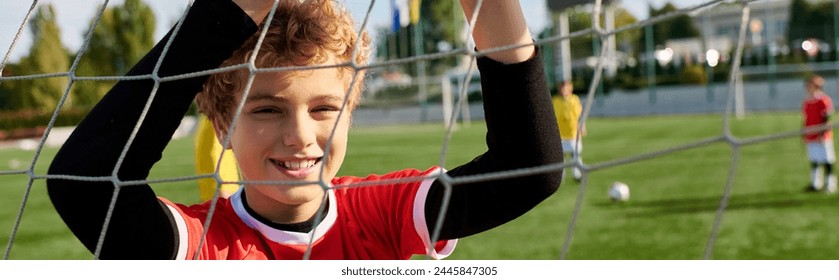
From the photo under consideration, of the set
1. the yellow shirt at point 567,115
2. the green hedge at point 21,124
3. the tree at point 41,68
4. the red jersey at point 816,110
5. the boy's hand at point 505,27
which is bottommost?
the boy's hand at point 505,27

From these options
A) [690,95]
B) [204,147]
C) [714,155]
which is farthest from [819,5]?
[204,147]

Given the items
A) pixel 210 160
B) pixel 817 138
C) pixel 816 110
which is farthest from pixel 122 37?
pixel 210 160

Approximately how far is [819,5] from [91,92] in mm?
12028

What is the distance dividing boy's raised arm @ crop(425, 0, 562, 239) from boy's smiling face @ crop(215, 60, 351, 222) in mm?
129

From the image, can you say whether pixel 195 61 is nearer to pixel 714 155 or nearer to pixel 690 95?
pixel 714 155

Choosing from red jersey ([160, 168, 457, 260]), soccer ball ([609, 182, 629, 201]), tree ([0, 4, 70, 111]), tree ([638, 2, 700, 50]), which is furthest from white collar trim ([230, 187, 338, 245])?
tree ([638, 2, 700, 50])

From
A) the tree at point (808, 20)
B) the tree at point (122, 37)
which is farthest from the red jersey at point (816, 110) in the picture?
the tree at point (122, 37)

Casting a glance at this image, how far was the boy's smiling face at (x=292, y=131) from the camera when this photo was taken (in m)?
0.79

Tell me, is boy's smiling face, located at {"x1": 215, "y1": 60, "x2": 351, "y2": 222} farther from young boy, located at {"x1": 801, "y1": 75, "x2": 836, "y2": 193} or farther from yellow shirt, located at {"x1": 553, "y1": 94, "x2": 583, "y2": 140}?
yellow shirt, located at {"x1": 553, "y1": 94, "x2": 583, "y2": 140}

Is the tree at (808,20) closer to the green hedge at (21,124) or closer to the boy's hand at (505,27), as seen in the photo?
the green hedge at (21,124)

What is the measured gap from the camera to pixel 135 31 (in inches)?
612

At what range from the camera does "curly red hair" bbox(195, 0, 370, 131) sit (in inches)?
32.6

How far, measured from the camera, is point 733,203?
3.98 m

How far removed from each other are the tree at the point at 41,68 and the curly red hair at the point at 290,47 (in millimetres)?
10087
